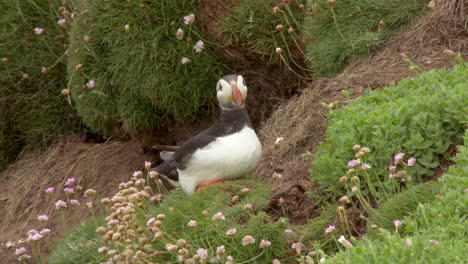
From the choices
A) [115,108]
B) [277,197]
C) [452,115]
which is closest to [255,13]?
[115,108]

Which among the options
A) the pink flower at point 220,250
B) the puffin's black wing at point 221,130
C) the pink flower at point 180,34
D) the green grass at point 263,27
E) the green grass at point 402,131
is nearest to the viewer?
the pink flower at point 220,250

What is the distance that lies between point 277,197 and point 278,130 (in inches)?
61.6

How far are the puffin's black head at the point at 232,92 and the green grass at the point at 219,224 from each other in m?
0.52

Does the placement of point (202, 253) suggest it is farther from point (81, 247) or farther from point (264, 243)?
point (81, 247)

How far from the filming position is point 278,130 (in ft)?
21.3

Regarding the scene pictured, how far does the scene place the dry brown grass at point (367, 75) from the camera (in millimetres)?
5832

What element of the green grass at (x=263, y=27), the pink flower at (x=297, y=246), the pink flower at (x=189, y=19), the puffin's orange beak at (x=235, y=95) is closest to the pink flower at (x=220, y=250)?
the pink flower at (x=297, y=246)

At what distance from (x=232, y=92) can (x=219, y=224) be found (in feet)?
3.35

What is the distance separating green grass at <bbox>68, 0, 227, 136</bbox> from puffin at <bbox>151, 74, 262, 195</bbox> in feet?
6.70

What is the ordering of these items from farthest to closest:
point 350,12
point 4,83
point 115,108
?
point 4,83, point 115,108, point 350,12

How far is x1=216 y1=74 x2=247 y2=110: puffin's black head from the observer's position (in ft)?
17.1

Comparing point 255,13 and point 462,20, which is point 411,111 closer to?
point 462,20

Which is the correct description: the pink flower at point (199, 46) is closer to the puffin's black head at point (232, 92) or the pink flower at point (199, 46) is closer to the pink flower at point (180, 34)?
the pink flower at point (180, 34)

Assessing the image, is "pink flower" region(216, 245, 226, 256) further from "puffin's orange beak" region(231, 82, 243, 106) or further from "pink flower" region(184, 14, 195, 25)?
"pink flower" region(184, 14, 195, 25)
